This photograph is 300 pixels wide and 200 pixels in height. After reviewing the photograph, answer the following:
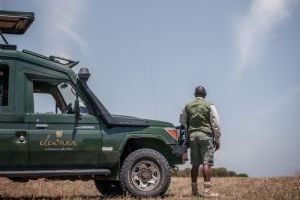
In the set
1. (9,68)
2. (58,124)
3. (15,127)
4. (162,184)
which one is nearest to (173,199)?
(162,184)

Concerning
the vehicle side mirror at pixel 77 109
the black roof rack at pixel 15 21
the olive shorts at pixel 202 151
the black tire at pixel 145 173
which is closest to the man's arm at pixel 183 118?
the olive shorts at pixel 202 151

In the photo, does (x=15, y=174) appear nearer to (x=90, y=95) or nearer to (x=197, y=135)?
(x=90, y=95)

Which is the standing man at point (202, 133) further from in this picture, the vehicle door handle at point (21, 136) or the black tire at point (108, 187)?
the vehicle door handle at point (21, 136)

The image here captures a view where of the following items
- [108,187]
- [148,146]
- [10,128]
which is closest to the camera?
[10,128]

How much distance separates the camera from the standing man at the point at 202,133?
32.8 ft

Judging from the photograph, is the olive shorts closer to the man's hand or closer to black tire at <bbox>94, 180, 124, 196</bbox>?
the man's hand

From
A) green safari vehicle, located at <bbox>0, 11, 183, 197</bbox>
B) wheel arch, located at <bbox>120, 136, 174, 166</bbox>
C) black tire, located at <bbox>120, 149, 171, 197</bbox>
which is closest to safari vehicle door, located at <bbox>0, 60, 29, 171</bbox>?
green safari vehicle, located at <bbox>0, 11, 183, 197</bbox>

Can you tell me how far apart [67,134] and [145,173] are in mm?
1627

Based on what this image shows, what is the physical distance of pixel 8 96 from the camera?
8.80 metres

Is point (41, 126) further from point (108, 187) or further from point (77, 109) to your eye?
point (108, 187)

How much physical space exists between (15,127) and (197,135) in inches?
133

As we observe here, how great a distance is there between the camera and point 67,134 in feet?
29.6

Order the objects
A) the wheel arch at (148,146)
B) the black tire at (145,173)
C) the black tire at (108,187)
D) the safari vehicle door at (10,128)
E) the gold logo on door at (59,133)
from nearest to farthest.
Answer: the safari vehicle door at (10,128)
the gold logo on door at (59,133)
the black tire at (145,173)
the wheel arch at (148,146)
the black tire at (108,187)

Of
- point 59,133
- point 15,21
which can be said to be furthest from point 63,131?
point 15,21
